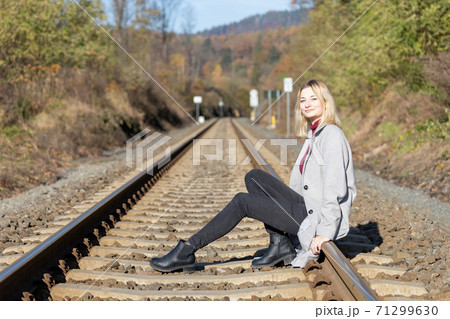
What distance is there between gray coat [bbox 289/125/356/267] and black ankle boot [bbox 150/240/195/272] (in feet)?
2.56

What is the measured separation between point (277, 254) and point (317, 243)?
1.52 feet

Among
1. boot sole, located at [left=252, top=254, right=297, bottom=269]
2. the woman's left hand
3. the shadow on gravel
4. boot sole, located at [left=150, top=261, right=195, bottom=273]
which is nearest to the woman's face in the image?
the woman's left hand

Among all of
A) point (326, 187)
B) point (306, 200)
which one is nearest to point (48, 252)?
point (306, 200)

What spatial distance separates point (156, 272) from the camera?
3672mm

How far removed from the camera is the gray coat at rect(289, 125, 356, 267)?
3230 millimetres

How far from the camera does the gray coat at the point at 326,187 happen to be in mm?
3230

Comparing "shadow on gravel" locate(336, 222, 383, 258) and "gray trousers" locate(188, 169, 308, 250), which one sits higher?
"gray trousers" locate(188, 169, 308, 250)

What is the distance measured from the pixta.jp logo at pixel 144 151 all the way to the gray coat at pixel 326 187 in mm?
4981

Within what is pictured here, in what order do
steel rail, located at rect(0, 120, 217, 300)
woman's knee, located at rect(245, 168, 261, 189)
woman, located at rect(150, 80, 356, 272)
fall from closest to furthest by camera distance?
steel rail, located at rect(0, 120, 217, 300) → woman, located at rect(150, 80, 356, 272) → woman's knee, located at rect(245, 168, 261, 189)

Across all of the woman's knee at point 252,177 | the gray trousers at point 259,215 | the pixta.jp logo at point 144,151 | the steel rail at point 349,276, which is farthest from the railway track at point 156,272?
the pixta.jp logo at point 144,151

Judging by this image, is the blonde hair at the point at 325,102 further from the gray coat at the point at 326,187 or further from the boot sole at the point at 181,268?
the boot sole at the point at 181,268

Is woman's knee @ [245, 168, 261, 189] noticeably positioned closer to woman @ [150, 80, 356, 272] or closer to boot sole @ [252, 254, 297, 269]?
woman @ [150, 80, 356, 272]
